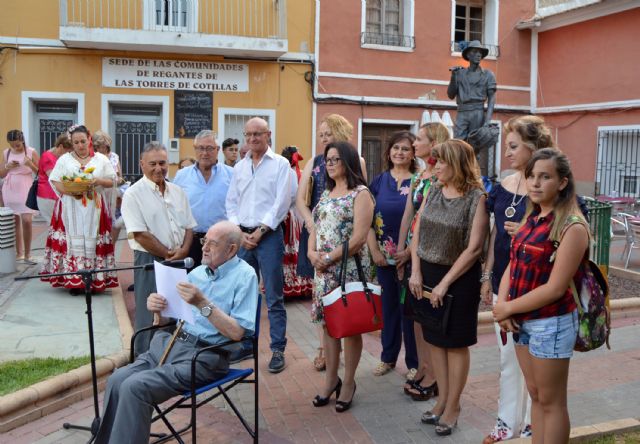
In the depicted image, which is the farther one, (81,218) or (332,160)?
(81,218)

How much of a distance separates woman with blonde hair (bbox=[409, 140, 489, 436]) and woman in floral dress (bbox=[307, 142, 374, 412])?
1.91 feet

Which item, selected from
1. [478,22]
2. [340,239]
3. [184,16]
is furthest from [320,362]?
[478,22]

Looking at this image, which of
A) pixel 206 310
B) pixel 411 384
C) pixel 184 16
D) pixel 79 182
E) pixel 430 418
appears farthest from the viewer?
pixel 184 16

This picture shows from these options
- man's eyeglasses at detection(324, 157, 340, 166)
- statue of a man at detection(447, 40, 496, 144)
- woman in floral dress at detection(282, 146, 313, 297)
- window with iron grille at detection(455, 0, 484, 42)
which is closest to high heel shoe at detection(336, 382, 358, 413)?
man's eyeglasses at detection(324, 157, 340, 166)

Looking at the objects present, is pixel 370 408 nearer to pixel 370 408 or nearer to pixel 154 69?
pixel 370 408

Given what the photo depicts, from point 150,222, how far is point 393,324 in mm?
2128

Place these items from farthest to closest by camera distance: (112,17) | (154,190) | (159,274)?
(112,17) → (154,190) → (159,274)

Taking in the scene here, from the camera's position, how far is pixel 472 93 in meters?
8.89

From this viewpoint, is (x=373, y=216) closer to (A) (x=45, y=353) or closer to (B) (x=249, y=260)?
(B) (x=249, y=260)

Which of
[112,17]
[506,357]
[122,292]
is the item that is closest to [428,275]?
[506,357]

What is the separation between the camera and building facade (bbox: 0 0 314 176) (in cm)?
1417

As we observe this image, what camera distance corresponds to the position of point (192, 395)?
3461mm

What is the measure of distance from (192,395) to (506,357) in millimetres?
1874

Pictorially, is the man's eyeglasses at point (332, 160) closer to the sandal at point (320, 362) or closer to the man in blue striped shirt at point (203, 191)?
the sandal at point (320, 362)
